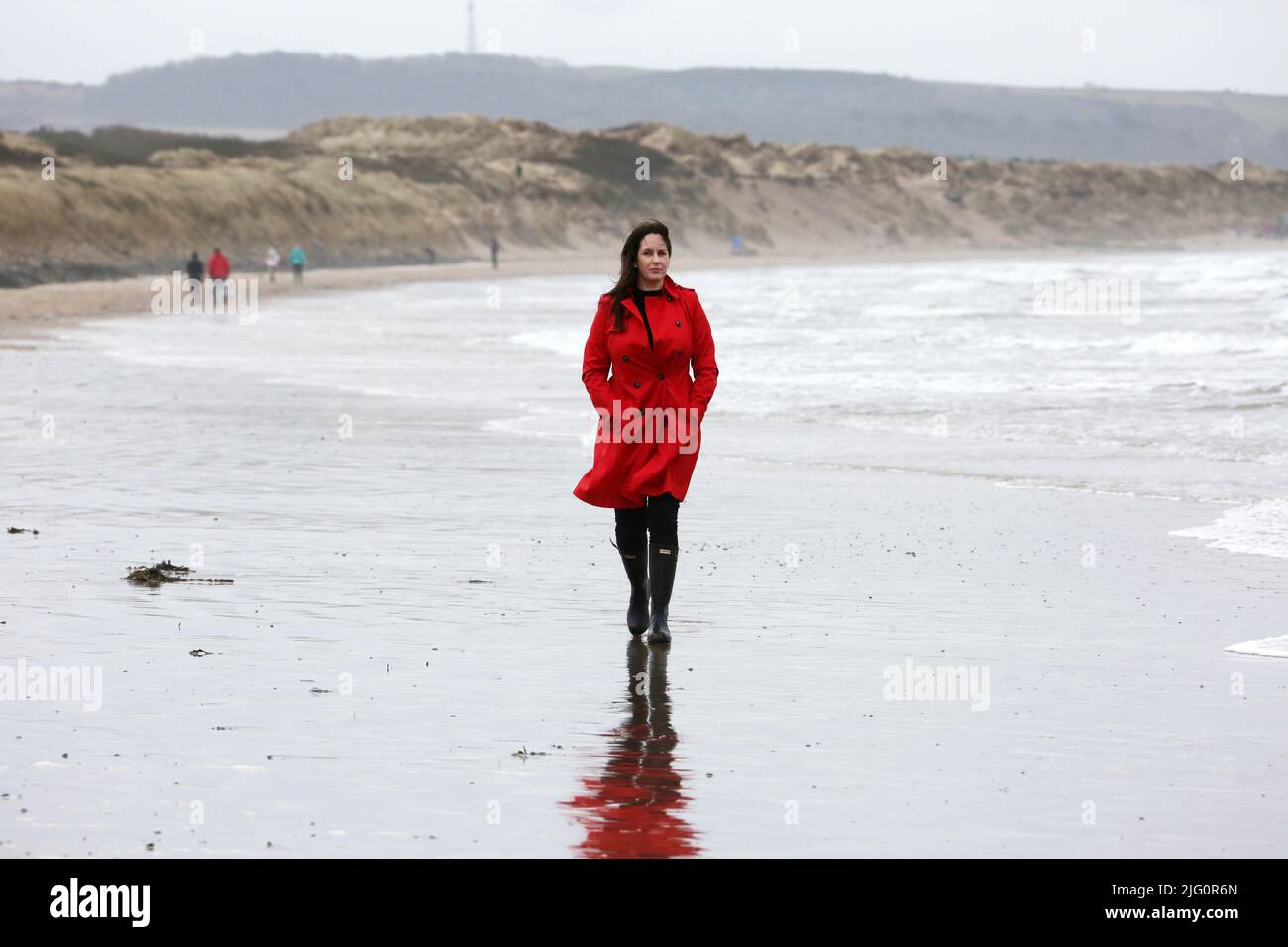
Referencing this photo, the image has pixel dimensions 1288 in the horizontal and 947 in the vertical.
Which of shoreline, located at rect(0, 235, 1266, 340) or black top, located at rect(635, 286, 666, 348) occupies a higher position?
black top, located at rect(635, 286, 666, 348)

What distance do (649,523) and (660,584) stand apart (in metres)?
0.36

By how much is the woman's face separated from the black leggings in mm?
975

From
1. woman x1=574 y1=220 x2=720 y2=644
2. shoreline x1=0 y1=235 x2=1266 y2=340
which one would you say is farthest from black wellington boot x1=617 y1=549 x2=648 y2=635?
shoreline x1=0 y1=235 x2=1266 y2=340

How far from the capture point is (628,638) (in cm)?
836

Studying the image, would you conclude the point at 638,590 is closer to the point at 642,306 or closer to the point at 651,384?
the point at 651,384

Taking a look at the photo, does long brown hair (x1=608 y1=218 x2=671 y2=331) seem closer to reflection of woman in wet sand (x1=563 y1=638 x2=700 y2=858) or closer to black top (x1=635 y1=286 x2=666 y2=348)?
black top (x1=635 y1=286 x2=666 y2=348)

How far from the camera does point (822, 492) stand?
1354 centimetres

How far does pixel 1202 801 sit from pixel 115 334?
2918 centimetres

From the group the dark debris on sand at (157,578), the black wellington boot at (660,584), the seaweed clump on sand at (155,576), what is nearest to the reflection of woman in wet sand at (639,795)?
the black wellington boot at (660,584)

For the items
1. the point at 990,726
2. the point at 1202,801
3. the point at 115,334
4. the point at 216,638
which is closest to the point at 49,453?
the point at 216,638

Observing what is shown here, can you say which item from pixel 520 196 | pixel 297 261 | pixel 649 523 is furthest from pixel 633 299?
pixel 520 196

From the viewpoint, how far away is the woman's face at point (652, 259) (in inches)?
321

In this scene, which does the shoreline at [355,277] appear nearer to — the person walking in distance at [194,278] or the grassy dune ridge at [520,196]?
the person walking in distance at [194,278]

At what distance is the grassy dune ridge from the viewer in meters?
65.6
